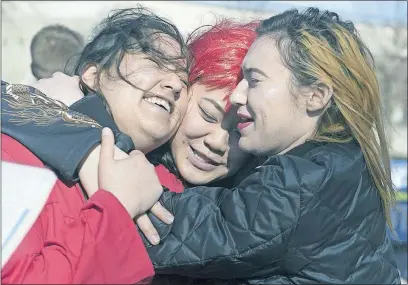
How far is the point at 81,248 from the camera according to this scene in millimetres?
1422

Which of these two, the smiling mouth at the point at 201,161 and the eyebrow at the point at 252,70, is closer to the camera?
the eyebrow at the point at 252,70

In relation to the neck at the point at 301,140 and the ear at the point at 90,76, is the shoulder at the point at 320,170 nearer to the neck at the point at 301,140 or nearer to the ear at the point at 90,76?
the neck at the point at 301,140

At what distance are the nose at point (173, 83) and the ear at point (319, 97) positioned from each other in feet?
1.41

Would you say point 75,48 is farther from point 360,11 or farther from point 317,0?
point 360,11

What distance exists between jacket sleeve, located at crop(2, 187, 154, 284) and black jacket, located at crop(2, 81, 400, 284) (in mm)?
217

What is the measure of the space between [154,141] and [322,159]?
1.86 feet

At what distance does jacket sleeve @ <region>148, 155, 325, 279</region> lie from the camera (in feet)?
5.50

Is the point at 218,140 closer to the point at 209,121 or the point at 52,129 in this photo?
the point at 209,121

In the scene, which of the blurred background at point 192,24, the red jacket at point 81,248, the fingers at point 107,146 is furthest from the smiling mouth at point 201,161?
the blurred background at point 192,24

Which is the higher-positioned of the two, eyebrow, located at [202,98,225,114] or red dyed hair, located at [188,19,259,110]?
red dyed hair, located at [188,19,259,110]

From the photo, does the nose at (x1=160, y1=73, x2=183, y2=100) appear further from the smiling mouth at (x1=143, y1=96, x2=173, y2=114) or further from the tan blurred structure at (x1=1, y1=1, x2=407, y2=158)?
the tan blurred structure at (x1=1, y1=1, x2=407, y2=158)

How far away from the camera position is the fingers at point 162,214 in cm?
177

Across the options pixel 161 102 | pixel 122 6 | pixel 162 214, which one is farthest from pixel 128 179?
pixel 122 6

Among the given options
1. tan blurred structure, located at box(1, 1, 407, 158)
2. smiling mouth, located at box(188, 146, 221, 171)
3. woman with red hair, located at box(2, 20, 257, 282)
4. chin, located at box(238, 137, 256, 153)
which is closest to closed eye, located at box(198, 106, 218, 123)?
woman with red hair, located at box(2, 20, 257, 282)
